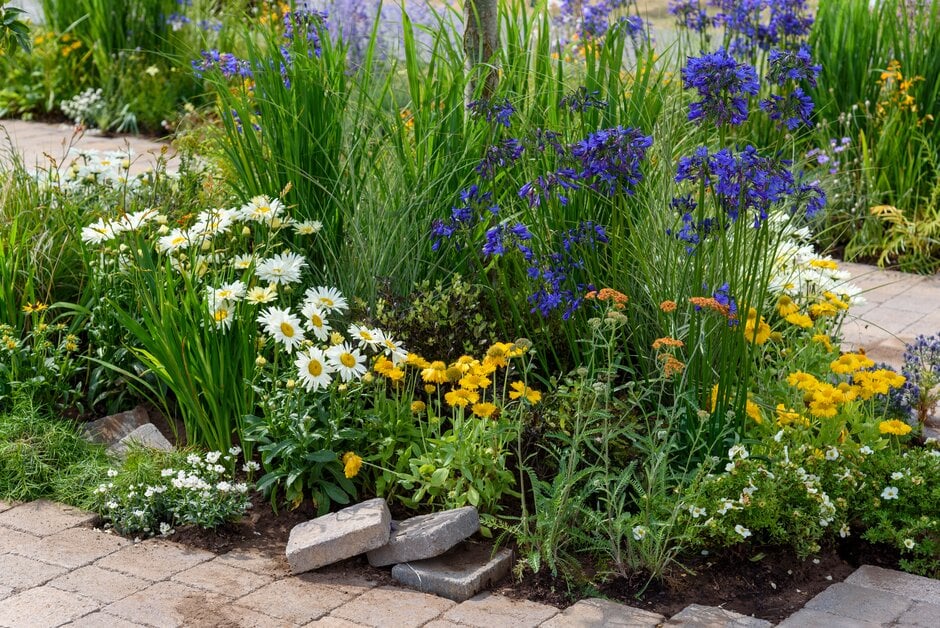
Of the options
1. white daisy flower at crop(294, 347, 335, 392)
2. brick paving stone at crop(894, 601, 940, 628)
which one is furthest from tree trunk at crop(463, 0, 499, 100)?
brick paving stone at crop(894, 601, 940, 628)

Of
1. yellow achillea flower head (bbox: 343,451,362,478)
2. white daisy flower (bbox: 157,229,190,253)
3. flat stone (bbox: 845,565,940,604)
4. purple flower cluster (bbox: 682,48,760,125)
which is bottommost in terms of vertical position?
flat stone (bbox: 845,565,940,604)

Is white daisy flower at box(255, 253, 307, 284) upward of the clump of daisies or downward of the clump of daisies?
upward

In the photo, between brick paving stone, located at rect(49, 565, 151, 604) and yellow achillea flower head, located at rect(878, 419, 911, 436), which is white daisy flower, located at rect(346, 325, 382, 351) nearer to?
brick paving stone, located at rect(49, 565, 151, 604)

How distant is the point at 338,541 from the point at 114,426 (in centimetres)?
135

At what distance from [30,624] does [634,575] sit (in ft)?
5.69

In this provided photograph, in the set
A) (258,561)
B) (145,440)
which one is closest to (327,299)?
(145,440)

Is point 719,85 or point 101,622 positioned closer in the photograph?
point 101,622

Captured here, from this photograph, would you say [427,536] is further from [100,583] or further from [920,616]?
[920,616]

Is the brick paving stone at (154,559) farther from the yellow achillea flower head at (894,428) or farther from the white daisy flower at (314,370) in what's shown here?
the yellow achillea flower head at (894,428)

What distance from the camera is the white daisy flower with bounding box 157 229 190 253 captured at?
4.39 meters

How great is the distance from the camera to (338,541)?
11.8ft

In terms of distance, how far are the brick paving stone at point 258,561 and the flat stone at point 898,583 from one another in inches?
67.8

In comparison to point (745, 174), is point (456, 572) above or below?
below

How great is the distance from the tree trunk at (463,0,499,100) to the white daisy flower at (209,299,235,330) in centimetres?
147
